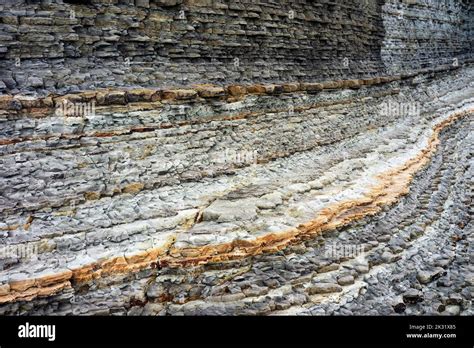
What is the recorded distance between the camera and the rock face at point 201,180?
476 centimetres

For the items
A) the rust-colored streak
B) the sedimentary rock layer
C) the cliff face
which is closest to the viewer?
the rust-colored streak

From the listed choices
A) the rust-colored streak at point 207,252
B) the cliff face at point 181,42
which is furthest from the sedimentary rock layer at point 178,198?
the cliff face at point 181,42

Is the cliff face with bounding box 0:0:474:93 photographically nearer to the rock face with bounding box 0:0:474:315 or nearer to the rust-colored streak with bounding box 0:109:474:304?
the rock face with bounding box 0:0:474:315

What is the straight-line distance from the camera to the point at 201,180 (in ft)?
20.5

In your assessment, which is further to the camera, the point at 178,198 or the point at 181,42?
the point at 181,42

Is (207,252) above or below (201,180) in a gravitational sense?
below

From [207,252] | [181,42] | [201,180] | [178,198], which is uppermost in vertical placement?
[181,42]

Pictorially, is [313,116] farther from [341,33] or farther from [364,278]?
[364,278]

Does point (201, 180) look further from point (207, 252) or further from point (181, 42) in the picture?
point (181, 42)

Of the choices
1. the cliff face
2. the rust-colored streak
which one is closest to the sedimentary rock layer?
the rust-colored streak

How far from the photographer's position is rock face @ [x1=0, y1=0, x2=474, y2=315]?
15.6ft

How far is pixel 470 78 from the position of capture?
50.8ft

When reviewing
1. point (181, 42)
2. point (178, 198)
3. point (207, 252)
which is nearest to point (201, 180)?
point (178, 198)
